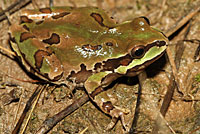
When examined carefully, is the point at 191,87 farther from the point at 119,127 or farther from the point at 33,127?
the point at 33,127

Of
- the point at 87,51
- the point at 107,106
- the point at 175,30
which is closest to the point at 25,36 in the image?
the point at 87,51

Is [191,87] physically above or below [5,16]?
below

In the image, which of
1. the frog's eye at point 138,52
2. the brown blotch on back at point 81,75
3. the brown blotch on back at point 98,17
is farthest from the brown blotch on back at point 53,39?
the frog's eye at point 138,52

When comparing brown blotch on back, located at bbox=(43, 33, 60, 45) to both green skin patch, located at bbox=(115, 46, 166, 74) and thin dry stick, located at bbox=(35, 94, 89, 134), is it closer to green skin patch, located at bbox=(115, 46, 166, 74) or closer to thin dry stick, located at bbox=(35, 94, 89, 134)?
thin dry stick, located at bbox=(35, 94, 89, 134)

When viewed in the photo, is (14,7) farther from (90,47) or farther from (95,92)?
(95,92)

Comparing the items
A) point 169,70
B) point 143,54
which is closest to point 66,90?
point 143,54

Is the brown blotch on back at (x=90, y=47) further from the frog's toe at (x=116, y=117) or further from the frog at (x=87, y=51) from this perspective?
the frog's toe at (x=116, y=117)

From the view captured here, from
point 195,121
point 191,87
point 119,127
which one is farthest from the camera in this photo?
point 191,87

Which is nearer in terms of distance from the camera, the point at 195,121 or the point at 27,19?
the point at 195,121
